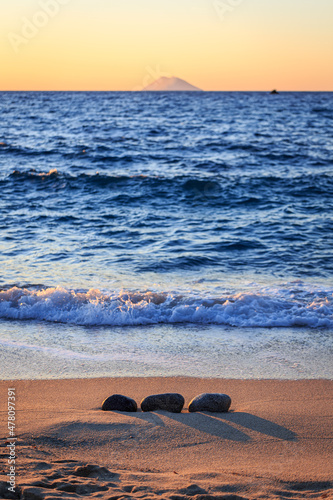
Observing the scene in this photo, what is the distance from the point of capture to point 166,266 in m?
8.10

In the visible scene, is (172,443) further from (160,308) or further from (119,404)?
(160,308)

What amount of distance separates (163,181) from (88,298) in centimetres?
904

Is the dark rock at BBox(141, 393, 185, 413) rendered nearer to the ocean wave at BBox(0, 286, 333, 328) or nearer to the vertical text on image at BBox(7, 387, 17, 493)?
the vertical text on image at BBox(7, 387, 17, 493)

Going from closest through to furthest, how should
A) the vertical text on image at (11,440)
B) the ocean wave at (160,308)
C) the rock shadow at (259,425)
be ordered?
the vertical text on image at (11,440) < the rock shadow at (259,425) < the ocean wave at (160,308)

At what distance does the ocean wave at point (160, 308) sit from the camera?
6.05 m

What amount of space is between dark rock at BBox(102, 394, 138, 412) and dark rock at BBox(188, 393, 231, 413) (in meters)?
0.47

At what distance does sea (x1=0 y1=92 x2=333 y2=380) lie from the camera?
504cm

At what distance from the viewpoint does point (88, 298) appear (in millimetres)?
6469

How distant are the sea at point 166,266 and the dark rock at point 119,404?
0.72 meters

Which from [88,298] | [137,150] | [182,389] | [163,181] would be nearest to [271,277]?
[88,298]

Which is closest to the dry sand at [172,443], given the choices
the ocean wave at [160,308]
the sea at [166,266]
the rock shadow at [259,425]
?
the rock shadow at [259,425]

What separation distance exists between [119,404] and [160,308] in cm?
256

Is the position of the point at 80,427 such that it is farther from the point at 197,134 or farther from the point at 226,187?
the point at 197,134

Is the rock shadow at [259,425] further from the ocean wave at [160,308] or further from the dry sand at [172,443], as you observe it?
the ocean wave at [160,308]
